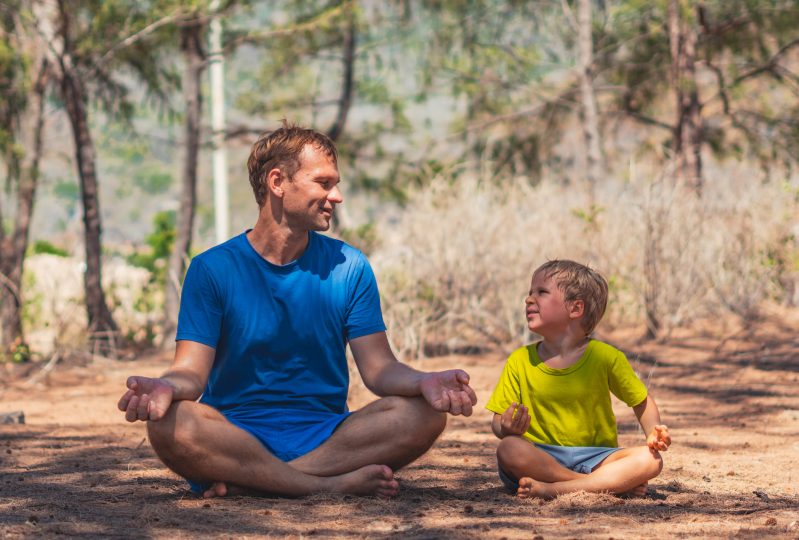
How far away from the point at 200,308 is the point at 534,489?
131 centimetres

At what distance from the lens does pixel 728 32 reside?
13547 mm

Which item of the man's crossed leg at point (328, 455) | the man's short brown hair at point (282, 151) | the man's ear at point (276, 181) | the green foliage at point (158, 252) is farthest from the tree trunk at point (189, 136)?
the man's crossed leg at point (328, 455)

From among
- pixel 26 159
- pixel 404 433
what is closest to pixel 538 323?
pixel 404 433

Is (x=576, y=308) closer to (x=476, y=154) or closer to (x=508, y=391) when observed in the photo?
(x=508, y=391)

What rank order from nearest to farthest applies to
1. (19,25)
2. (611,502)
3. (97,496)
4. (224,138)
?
(611,502)
(97,496)
(19,25)
(224,138)

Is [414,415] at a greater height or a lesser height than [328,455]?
greater

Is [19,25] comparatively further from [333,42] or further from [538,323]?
[538,323]

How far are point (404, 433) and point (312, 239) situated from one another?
0.81 meters

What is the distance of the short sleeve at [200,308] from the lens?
389cm

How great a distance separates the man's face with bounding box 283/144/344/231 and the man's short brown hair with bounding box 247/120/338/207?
3 centimetres

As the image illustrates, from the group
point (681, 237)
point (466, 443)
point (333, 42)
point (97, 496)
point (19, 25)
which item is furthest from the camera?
point (333, 42)

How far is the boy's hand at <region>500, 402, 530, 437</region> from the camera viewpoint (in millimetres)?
3699

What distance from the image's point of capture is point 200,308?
154 inches

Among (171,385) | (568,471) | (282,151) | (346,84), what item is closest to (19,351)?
(282,151)
